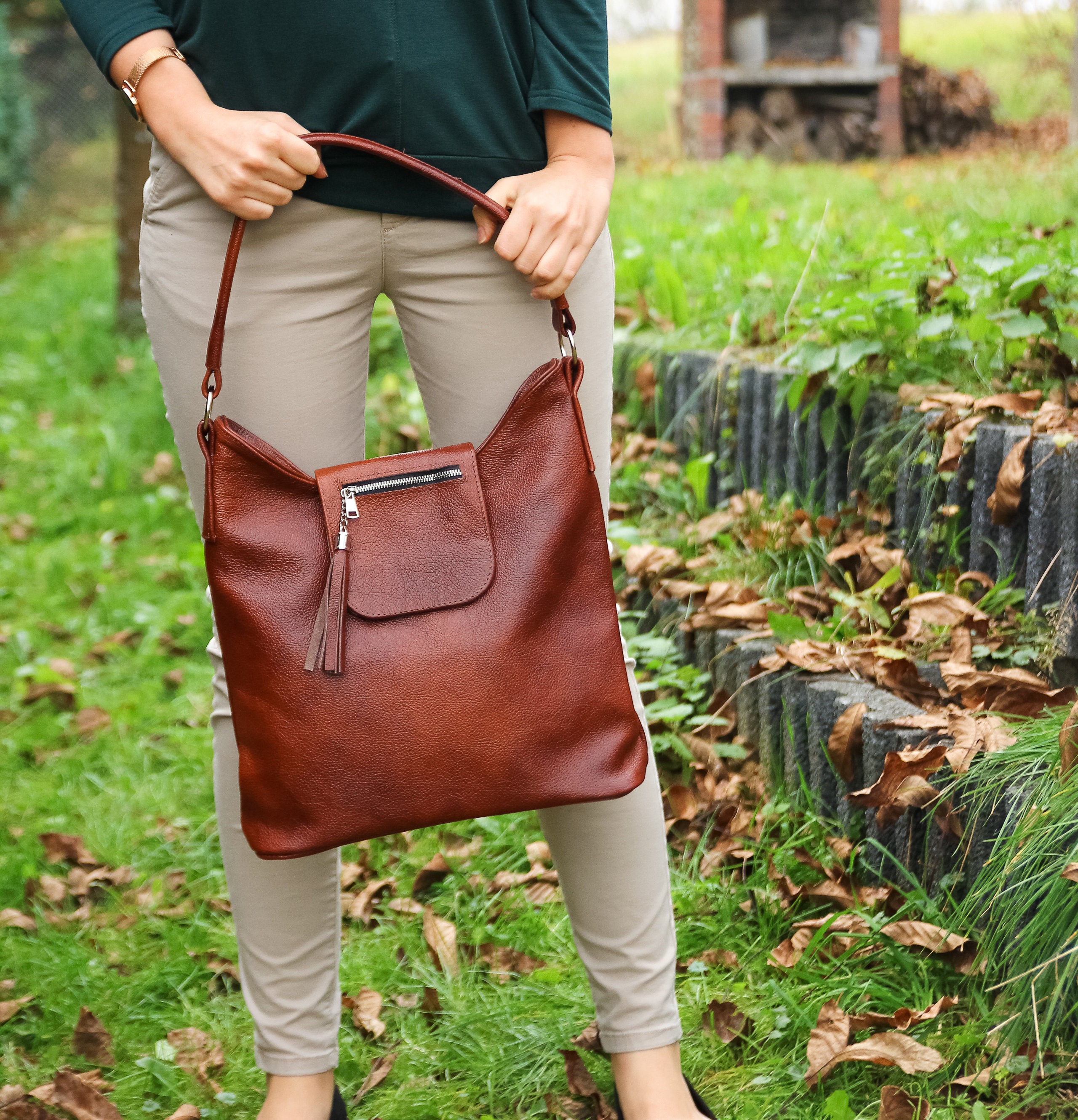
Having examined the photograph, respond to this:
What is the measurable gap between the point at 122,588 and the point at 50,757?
103 centimetres

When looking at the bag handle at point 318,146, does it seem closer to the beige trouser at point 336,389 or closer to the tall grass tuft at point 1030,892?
the beige trouser at point 336,389

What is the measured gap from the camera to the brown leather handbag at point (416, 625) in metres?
1.22

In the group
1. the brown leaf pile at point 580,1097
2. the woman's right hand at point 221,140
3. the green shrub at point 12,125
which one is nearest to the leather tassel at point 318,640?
the woman's right hand at point 221,140

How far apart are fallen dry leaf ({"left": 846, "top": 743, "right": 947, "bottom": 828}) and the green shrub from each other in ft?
41.4

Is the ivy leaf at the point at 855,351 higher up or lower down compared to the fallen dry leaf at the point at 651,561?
higher up

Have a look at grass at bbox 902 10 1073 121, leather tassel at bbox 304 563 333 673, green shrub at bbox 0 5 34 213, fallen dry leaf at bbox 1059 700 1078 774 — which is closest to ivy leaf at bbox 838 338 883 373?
fallen dry leaf at bbox 1059 700 1078 774

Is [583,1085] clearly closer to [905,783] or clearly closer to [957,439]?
[905,783]

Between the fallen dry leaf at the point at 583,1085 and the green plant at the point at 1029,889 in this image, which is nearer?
the green plant at the point at 1029,889

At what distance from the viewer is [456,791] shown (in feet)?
4.01

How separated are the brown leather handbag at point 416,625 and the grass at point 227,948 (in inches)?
25.0

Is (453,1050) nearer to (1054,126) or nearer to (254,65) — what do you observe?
(254,65)

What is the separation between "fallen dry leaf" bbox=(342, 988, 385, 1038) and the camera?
181cm

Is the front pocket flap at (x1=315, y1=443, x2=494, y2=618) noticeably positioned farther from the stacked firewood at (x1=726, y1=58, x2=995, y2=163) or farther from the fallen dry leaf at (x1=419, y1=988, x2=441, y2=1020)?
the stacked firewood at (x1=726, y1=58, x2=995, y2=163)

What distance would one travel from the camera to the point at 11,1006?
1.93 meters
